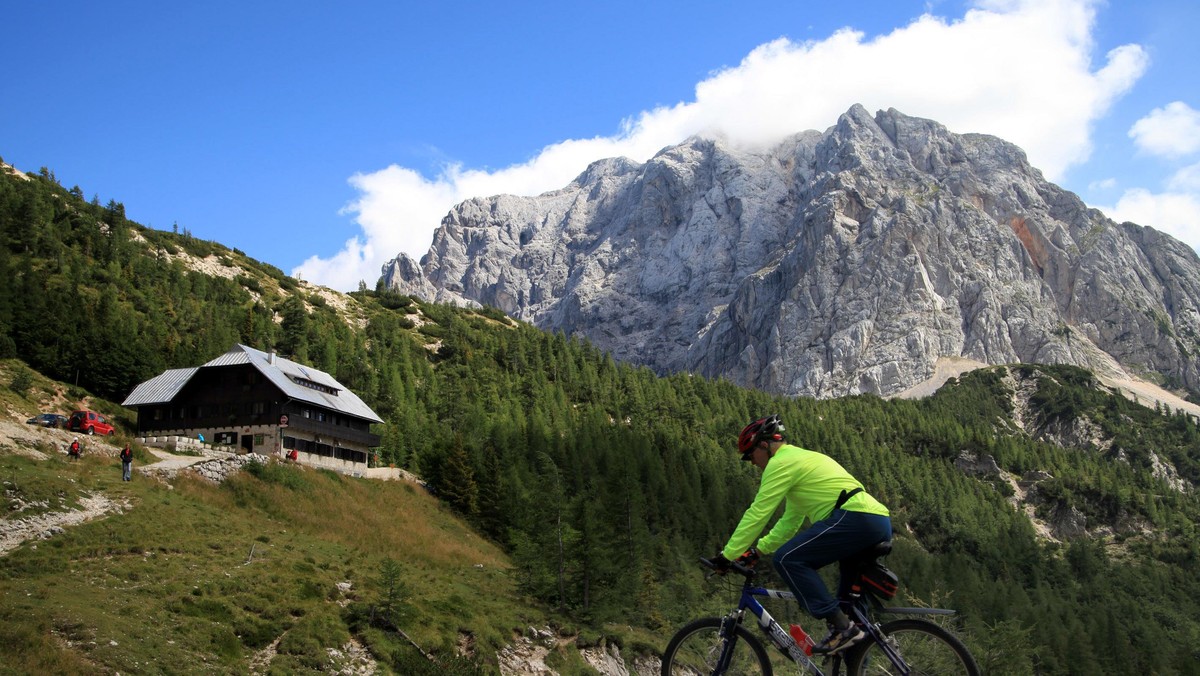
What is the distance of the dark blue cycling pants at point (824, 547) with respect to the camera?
10.9 m

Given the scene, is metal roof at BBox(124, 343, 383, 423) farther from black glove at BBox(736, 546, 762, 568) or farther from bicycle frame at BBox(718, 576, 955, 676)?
black glove at BBox(736, 546, 762, 568)

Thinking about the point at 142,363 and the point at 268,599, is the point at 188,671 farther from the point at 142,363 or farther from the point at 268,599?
the point at 142,363

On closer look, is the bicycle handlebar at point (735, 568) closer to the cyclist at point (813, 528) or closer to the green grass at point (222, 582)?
the cyclist at point (813, 528)

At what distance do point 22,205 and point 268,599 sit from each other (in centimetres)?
11884

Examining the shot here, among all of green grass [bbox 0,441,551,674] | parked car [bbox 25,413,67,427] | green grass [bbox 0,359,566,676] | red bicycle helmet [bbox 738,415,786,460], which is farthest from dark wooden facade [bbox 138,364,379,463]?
red bicycle helmet [bbox 738,415,786,460]

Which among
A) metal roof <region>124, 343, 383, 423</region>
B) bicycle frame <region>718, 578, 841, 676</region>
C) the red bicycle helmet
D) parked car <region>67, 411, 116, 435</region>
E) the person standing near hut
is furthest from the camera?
metal roof <region>124, 343, 383, 423</region>

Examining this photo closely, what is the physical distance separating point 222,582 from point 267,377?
3931 cm

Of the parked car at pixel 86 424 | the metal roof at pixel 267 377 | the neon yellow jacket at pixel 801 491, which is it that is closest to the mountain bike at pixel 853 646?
the neon yellow jacket at pixel 801 491

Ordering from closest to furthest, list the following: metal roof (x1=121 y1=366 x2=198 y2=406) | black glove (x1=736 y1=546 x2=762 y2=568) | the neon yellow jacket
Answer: the neon yellow jacket → black glove (x1=736 y1=546 x2=762 y2=568) → metal roof (x1=121 y1=366 x2=198 y2=406)

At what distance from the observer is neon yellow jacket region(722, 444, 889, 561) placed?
36.0 feet

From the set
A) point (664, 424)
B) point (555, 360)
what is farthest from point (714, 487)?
point (555, 360)

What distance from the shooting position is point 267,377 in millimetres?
71500

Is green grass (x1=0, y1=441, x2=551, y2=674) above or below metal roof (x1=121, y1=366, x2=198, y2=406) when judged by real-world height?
below

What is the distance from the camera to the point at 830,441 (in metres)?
195
